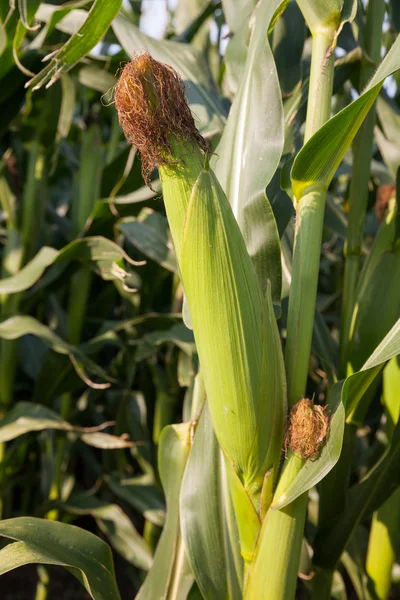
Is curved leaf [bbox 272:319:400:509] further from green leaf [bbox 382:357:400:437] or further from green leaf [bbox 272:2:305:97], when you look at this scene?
green leaf [bbox 272:2:305:97]

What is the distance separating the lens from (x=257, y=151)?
2.31 feet

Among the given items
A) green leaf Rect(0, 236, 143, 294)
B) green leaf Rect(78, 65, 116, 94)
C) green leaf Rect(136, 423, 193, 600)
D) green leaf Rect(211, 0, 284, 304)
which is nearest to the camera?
green leaf Rect(211, 0, 284, 304)

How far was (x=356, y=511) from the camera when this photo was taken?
32.4 inches

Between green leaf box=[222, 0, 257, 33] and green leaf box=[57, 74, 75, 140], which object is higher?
green leaf box=[222, 0, 257, 33]

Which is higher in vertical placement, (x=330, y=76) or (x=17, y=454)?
(x=330, y=76)

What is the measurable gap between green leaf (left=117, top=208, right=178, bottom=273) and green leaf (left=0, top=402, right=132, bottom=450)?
363 mm

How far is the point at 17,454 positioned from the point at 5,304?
38 cm

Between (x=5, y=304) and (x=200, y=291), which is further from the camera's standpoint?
(x=5, y=304)

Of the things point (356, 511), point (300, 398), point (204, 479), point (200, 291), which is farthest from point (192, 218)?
point (356, 511)

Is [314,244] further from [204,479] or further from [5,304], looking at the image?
[5,304]

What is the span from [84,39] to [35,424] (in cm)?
72

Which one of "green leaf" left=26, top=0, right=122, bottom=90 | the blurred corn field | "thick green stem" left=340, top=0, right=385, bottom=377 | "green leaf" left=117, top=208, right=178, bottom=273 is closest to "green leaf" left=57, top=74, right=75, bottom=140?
the blurred corn field

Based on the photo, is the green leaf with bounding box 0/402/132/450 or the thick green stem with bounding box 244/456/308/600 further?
the green leaf with bounding box 0/402/132/450

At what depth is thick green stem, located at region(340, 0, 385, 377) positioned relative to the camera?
896mm
